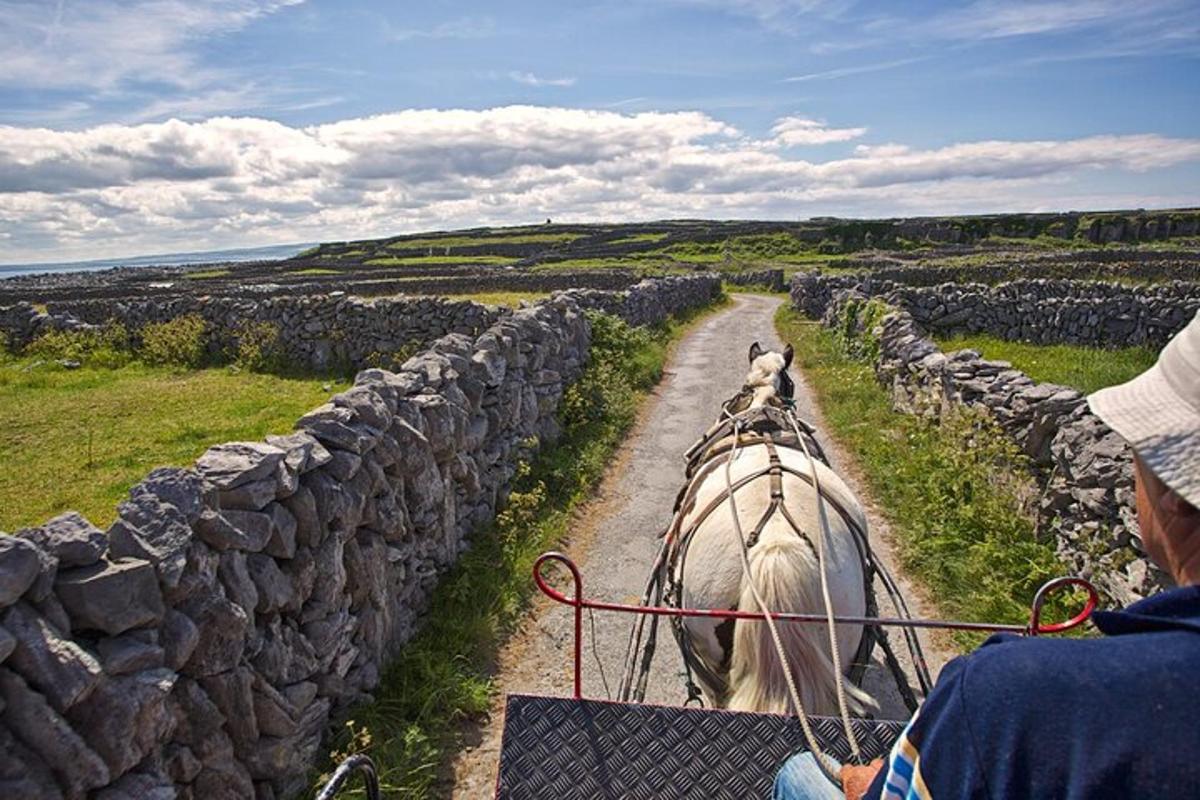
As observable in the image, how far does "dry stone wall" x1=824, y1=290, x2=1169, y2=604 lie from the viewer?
6.09m

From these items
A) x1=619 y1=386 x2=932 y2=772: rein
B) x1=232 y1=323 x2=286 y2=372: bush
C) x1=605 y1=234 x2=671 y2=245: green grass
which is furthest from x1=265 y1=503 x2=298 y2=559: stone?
x1=605 y1=234 x2=671 y2=245: green grass

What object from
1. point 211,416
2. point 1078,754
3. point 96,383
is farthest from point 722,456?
point 96,383

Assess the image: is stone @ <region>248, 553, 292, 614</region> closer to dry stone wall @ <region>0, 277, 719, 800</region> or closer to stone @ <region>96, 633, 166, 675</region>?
dry stone wall @ <region>0, 277, 719, 800</region>

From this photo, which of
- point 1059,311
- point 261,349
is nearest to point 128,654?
point 261,349

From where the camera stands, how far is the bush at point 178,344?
19562mm

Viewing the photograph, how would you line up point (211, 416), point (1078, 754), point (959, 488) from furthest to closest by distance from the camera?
point (211, 416)
point (959, 488)
point (1078, 754)

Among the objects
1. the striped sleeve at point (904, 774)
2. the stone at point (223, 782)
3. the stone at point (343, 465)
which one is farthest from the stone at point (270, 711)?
the striped sleeve at point (904, 774)

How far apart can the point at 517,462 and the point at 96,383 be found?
12.4m

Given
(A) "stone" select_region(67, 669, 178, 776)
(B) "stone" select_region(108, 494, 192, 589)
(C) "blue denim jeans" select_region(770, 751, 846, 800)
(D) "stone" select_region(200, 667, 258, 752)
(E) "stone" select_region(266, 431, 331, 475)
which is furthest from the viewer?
(E) "stone" select_region(266, 431, 331, 475)

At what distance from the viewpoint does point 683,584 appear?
14.7 feet

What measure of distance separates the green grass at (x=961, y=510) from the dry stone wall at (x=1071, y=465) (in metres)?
0.22

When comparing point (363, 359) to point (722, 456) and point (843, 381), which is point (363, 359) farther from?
point (722, 456)

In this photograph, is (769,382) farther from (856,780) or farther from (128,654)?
(128,654)

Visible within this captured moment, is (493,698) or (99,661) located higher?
(99,661)
